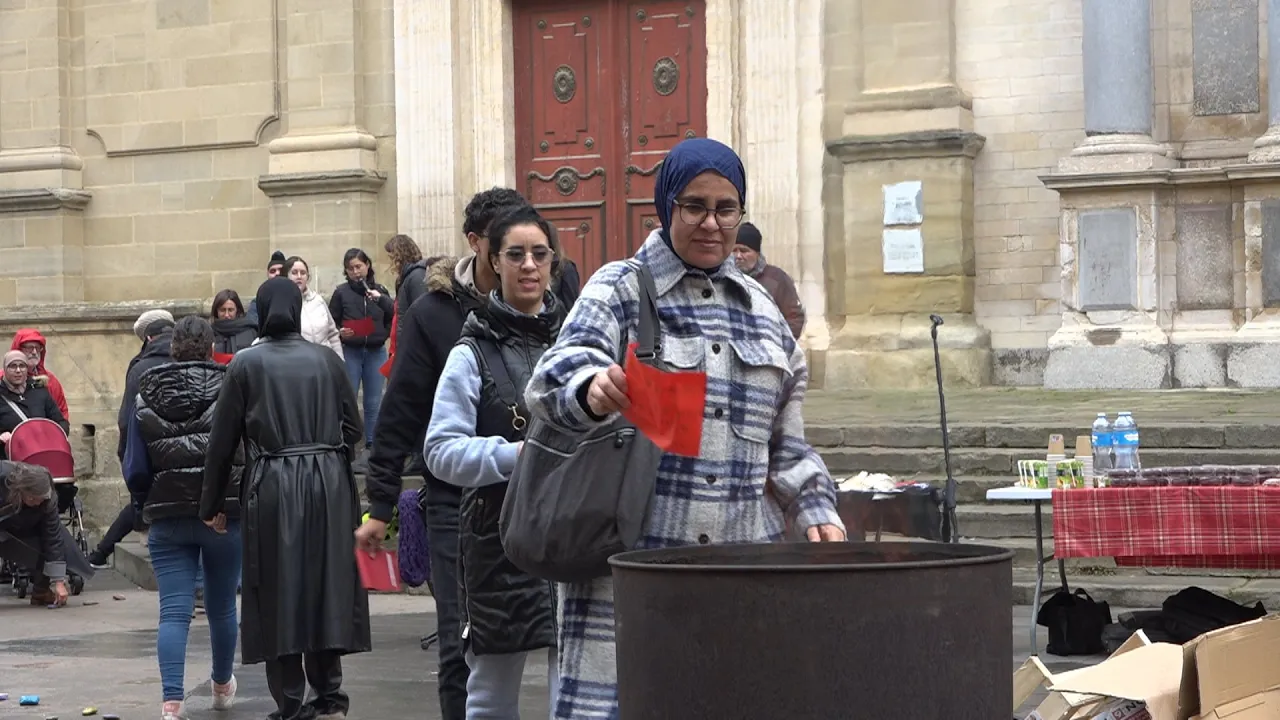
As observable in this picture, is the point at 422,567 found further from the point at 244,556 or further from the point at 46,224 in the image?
the point at 46,224

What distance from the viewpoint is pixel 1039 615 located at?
8.97 metres

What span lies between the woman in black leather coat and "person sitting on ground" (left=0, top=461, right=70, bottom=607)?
7.18 metres

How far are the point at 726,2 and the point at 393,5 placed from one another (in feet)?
9.65

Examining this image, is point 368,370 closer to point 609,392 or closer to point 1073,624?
point 1073,624

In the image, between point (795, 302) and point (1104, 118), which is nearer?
point (795, 302)

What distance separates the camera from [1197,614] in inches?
330

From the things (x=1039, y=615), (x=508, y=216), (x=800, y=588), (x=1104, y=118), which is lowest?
(x=1039, y=615)

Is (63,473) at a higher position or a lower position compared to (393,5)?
lower

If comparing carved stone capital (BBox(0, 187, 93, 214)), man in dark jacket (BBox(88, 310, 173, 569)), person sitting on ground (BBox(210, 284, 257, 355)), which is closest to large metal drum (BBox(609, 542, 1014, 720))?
man in dark jacket (BBox(88, 310, 173, 569))

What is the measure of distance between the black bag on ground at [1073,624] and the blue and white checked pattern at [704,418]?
199 inches

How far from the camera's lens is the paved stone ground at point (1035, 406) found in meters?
12.2

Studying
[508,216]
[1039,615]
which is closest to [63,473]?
[1039,615]

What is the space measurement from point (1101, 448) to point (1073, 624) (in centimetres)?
86

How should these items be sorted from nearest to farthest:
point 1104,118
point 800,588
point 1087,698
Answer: point 800,588 → point 1087,698 → point 1104,118
